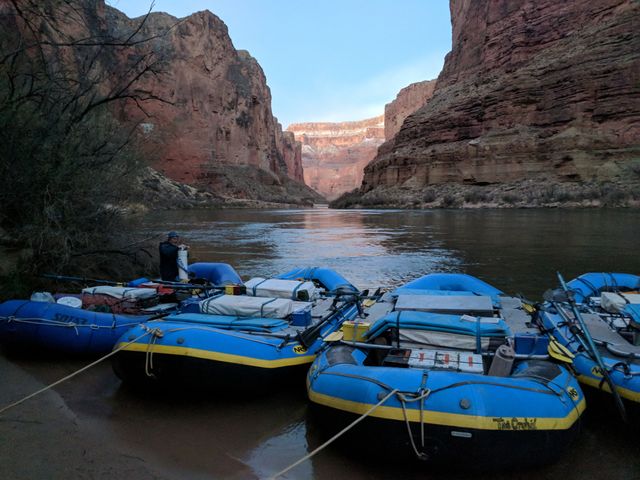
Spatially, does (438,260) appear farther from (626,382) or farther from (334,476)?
(334,476)

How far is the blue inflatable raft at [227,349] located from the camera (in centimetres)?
417

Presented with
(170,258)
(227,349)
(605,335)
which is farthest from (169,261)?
(605,335)

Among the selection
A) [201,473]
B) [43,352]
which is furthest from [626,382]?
[43,352]

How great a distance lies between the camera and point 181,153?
77938mm

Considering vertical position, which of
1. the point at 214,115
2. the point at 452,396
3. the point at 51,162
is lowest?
the point at 452,396

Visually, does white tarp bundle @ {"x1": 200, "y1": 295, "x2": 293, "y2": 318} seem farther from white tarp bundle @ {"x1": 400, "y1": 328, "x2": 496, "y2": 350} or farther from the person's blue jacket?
the person's blue jacket

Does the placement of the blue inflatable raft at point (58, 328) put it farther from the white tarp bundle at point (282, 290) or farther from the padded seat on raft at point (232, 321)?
the white tarp bundle at point (282, 290)

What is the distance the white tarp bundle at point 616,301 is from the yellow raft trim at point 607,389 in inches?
66.4

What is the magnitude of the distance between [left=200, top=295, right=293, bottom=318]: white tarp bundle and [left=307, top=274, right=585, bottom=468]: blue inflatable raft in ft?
3.50

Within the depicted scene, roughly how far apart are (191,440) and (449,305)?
3104 millimetres

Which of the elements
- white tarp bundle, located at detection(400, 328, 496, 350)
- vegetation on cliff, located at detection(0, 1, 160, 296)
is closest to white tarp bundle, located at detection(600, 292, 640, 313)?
white tarp bundle, located at detection(400, 328, 496, 350)

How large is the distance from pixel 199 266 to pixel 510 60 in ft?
207

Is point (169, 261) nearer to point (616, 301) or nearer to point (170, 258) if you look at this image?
point (170, 258)

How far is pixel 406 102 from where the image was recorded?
6703 inches
